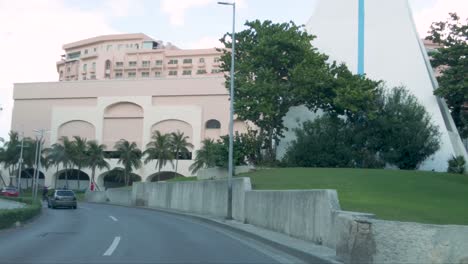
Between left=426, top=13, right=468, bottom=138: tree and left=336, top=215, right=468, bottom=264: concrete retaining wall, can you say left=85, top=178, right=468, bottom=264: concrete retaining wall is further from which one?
left=426, top=13, right=468, bottom=138: tree

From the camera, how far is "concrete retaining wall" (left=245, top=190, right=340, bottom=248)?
14.0 meters

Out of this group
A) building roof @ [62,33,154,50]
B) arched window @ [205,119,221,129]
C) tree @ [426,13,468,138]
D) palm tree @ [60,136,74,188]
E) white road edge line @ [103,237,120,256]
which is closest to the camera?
white road edge line @ [103,237,120,256]

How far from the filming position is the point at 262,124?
45.2 meters

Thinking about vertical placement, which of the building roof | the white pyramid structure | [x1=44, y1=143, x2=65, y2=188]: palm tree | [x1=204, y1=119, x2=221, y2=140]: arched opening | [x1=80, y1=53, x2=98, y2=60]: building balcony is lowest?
[x1=44, y1=143, x2=65, y2=188]: palm tree

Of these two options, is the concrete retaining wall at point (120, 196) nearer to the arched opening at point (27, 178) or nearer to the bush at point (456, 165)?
the bush at point (456, 165)

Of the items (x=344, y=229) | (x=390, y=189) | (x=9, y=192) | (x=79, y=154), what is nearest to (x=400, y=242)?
(x=344, y=229)

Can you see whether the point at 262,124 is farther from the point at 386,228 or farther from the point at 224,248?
the point at 386,228

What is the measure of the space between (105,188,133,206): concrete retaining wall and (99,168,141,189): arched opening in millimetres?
20912

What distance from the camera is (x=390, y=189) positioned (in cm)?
3234

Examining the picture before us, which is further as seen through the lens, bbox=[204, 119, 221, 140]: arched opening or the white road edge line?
bbox=[204, 119, 221, 140]: arched opening

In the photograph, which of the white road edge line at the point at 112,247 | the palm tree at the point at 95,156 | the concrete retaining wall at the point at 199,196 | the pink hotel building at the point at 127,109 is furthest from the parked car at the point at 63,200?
the pink hotel building at the point at 127,109

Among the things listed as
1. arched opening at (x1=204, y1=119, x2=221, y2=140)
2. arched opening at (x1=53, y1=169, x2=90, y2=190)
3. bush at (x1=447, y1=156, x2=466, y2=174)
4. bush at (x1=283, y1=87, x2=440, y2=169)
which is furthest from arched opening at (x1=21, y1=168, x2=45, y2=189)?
→ bush at (x1=447, y1=156, x2=466, y2=174)

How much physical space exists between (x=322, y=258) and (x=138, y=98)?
74514 millimetres

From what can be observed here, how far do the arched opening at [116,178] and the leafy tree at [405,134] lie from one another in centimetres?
4752
